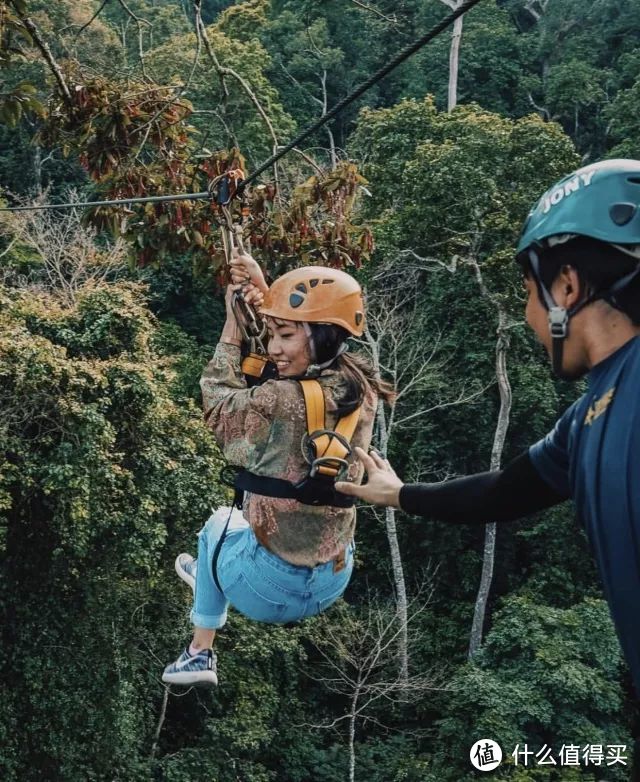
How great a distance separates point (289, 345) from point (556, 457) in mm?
1037

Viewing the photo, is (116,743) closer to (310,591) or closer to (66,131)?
(66,131)

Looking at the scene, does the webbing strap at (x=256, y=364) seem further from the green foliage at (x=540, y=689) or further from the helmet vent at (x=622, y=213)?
the green foliage at (x=540, y=689)

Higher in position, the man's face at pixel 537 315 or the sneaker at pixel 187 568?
the man's face at pixel 537 315

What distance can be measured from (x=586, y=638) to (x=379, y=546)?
3329 mm

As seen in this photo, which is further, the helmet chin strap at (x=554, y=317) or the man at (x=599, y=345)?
the helmet chin strap at (x=554, y=317)

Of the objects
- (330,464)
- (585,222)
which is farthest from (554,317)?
(330,464)

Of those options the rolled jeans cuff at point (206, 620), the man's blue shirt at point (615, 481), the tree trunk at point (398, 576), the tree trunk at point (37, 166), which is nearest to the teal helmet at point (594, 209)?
the man's blue shirt at point (615, 481)

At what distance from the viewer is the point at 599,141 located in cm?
2077

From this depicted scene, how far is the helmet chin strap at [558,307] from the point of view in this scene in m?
1.35

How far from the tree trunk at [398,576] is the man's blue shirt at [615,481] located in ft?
38.5

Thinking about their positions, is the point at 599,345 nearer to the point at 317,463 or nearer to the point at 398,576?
the point at 317,463

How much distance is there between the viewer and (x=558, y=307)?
4.55 feet

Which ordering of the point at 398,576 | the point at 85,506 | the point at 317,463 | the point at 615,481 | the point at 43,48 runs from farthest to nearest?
the point at 398,576 → the point at 85,506 → the point at 43,48 → the point at 317,463 → the point at 615,481

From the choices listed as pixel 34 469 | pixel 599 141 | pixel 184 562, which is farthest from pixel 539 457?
pixel 599 141
